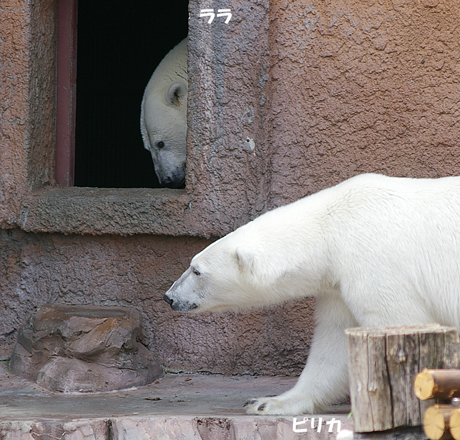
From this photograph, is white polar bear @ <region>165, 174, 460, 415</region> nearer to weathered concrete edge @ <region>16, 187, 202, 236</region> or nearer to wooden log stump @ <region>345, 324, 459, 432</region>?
A: wooden log stump @ <region>345, 324, 459, 432</region>

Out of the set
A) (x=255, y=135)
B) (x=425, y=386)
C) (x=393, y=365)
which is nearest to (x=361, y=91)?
(x=255, y=135)

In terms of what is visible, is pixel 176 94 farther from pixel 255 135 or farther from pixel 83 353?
pixel 83 353

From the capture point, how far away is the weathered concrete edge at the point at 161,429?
2879 millimetres

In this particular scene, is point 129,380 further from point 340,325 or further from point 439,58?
point 439,58

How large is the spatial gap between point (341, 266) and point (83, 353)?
4.96 ft

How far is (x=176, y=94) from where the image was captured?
530 cm

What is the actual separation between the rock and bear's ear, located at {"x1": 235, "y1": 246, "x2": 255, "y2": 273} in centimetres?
112

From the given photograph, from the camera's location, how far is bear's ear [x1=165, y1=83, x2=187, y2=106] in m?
5.24

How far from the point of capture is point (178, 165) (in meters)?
5.19

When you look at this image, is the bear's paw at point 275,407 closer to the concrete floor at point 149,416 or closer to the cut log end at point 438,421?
the concrete floor at point 149,416

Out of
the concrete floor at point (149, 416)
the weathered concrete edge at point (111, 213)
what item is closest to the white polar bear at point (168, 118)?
the weathered concrete edge at point (111, 213)

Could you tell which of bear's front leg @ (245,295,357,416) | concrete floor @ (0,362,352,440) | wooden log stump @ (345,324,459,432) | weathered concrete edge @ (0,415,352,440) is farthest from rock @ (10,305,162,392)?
wooden log stump @ (345,324,459,432)

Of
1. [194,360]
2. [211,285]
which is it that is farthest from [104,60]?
[211,285]

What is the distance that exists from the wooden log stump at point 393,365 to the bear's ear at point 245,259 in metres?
0.94
